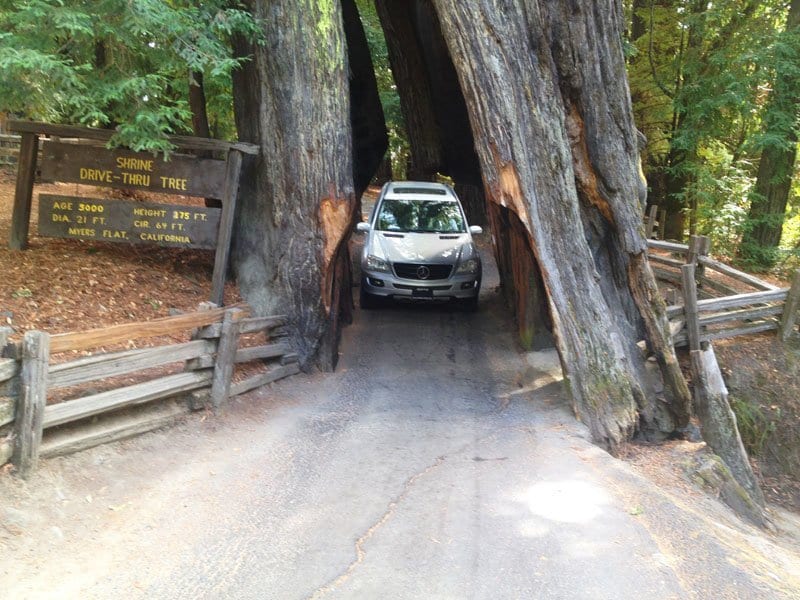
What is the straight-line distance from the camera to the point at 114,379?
20.6 ft

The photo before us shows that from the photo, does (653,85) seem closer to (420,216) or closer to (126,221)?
(420,216)

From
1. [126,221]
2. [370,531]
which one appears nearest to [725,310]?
[370,531]

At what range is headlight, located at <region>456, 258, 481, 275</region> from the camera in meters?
11.7

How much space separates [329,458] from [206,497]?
56.6 inches

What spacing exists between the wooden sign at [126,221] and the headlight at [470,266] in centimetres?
459

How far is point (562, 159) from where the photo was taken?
8867mm

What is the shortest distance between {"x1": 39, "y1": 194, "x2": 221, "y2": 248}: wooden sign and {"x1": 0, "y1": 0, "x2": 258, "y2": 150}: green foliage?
1013 mm

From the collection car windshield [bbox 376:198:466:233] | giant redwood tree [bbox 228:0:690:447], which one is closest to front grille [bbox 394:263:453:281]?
car windshield [bbox 376:198:466:233]

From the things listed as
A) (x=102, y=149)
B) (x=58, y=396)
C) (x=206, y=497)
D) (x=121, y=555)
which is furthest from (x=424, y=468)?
(x=102, y=149)

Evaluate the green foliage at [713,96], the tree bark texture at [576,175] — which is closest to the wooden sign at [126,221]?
the tree bark texture at [576,175]

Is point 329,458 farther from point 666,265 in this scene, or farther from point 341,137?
point 666,265

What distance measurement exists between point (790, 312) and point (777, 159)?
6804 millimetres

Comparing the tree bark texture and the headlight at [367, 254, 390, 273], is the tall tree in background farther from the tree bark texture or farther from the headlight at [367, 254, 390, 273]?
the headlight at [367, 254, 390, 273]

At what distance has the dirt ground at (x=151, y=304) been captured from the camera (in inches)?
293
